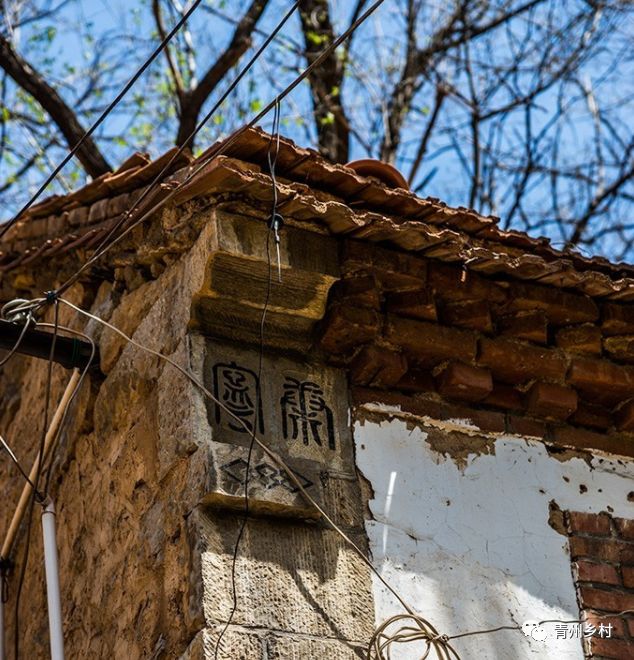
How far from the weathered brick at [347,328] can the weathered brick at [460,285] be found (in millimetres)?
262

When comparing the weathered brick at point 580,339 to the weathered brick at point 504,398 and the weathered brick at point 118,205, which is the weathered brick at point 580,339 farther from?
the weathered brick at point 118,205

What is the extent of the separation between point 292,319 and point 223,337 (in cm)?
25

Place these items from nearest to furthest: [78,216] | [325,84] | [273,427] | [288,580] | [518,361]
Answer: [288,580], [273,427], [518,361], [78,216], [325,84]

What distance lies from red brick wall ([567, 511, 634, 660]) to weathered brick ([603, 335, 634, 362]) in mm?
630

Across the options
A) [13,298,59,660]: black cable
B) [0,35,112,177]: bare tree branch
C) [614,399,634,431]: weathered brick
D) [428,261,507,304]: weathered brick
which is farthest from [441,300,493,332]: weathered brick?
[0,35,112,177]: bare tree branch

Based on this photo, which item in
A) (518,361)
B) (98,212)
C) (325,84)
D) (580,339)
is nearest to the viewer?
(518,361)

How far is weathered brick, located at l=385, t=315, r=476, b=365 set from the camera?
14.3ft

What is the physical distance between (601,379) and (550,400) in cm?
22

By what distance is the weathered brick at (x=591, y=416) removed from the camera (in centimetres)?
460

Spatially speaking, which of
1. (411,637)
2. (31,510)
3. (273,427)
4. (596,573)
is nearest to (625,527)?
(596,573)

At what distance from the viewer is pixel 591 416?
464cm

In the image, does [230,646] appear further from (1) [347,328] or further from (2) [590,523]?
(2) [590,523]

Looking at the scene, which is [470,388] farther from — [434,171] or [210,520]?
[434,171]

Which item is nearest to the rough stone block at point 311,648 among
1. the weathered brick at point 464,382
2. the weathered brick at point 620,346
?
the weathered brick at point 464,382
